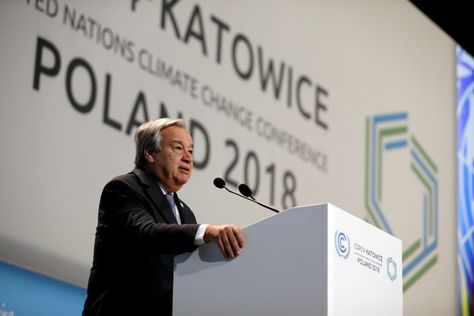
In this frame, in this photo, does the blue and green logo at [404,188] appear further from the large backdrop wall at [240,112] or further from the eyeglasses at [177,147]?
the eyeglasses at [177,147]

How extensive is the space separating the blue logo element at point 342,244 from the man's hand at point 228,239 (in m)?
0.27

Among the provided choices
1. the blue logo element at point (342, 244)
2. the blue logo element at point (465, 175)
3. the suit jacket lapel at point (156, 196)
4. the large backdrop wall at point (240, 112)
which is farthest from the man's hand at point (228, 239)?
the blue logo element at point (465, 175)

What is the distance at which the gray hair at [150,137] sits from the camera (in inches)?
115

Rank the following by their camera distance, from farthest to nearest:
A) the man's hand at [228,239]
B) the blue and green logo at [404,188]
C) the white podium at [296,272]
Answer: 1. the blue and green logo at [404,188]
2. the man's hand at [228,239]
3. the white podium at [296,272]

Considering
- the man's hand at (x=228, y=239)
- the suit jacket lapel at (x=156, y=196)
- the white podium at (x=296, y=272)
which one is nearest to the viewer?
the white podium at (x=296, y=272)

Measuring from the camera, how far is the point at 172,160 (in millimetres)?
2895

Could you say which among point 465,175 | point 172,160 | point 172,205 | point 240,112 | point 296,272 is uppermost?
point 465,175

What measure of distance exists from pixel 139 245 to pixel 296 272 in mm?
505

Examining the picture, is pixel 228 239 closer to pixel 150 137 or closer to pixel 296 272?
pixel 296 272

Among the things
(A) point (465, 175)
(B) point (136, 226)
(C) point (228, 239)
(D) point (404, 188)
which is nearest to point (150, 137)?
Result: (B) point (136, 226)

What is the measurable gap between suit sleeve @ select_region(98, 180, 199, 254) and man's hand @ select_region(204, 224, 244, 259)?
7 centimetres

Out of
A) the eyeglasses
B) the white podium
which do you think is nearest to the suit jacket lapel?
the eyeglasses

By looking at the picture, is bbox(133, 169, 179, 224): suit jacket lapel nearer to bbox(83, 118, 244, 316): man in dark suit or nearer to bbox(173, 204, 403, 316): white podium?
bbox(83, 118, 244, 316): man in dark suit

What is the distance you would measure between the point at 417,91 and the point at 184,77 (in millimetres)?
2457
